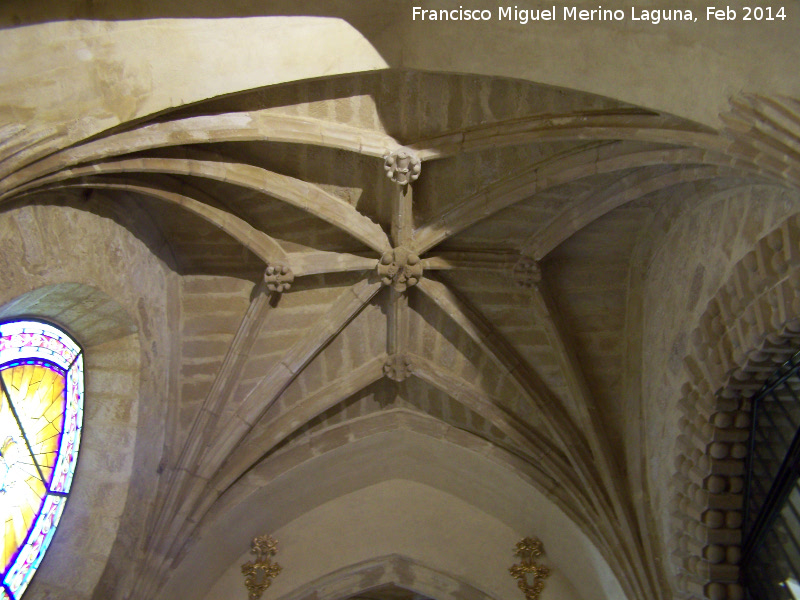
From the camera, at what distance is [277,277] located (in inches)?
280

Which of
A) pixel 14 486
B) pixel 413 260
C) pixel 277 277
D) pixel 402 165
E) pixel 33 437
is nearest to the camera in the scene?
pixel 402 165

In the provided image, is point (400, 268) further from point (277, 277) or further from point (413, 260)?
point (277, 277)

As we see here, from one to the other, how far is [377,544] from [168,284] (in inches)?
127

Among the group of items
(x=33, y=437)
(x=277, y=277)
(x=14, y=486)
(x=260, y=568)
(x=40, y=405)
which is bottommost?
(x=14, y=486)

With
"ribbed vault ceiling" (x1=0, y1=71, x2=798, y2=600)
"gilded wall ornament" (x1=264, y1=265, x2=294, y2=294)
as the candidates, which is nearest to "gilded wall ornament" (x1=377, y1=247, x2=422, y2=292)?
"ribbed vault ceiling" (x1=0, y1=71, x2=798, y2=600)

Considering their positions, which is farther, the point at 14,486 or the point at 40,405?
the point at 40,405

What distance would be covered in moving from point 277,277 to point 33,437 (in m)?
2.23

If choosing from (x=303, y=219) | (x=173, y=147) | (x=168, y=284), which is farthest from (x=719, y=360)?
(x=168, y=284)

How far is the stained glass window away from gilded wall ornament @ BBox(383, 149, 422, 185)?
9.47 ft

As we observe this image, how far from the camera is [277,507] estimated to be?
26.7 ft

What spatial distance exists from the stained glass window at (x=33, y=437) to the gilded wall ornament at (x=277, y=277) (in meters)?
1.62

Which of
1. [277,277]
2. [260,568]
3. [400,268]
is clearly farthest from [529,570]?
[277,277]

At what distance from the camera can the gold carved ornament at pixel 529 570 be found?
789 centimetres

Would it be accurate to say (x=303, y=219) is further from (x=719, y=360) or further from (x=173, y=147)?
(x=719, y=360)
